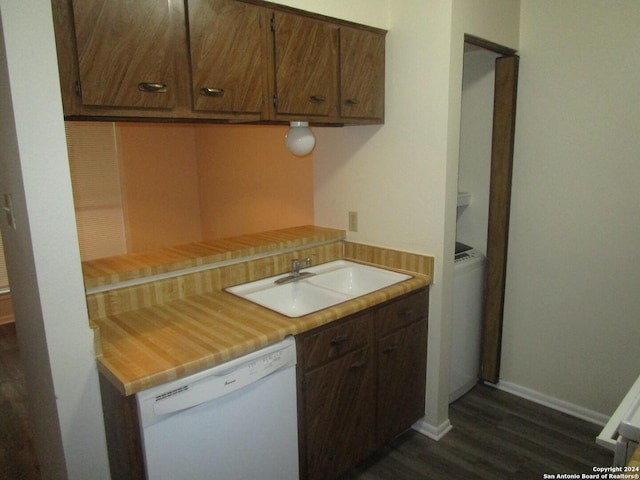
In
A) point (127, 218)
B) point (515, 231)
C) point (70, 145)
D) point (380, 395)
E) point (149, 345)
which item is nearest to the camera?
point (149, 345)

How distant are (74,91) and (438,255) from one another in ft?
5.53

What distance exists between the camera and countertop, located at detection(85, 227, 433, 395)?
4.51 ft

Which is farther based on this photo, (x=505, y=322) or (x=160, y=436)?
(x=505, y=322)

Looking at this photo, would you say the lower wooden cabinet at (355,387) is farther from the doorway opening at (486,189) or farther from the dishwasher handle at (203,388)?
the doorway opening at (486,189)

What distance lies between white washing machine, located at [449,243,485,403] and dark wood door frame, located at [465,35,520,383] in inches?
1.9

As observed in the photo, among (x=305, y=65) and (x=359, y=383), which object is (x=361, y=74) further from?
(x=359, y=383)

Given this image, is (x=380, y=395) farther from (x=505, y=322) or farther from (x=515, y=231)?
(x=515, y=231)

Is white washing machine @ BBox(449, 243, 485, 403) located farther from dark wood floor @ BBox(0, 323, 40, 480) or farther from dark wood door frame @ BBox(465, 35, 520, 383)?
dark wood floor @ BBox(0, 323, 40, 480)

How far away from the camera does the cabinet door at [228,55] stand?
156cm

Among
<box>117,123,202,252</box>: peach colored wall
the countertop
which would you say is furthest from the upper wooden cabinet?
<box>117,123,202,252</box>: peach colored wall

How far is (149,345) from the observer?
1.48 meters

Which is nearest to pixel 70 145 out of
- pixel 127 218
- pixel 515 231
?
pixel 127 218

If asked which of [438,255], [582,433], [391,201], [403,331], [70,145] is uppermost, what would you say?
[70,145]

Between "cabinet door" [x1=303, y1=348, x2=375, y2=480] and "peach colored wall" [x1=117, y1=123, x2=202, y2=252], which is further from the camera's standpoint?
"peach colored wall" [x1=117, y1=123, x2=202, y2=252]
